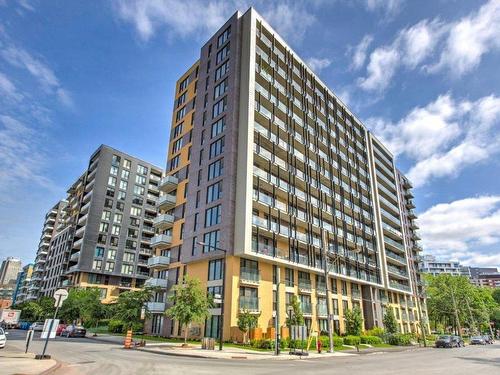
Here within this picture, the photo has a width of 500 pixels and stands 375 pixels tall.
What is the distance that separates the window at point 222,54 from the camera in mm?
48369

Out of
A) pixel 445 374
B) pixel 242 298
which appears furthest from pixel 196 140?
pixel 445 374

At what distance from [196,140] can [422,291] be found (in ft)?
225

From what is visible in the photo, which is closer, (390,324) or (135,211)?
(390,324)

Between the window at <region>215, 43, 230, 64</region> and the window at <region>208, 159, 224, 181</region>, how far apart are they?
16178mm

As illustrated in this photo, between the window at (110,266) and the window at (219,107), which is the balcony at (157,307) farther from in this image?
the window at (110,266)

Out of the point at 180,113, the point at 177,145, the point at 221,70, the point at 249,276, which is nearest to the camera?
the point at 249,276

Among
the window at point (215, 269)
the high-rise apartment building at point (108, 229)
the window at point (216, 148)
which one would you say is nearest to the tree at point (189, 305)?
the window at point (215, 269)

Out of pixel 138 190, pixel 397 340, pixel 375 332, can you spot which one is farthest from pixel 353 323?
pixel 138 190

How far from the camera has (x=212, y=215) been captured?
133 feet

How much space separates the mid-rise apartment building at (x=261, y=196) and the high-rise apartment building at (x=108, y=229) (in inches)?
1437

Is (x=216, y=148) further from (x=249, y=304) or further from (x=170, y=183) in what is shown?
(x=249, y=304)

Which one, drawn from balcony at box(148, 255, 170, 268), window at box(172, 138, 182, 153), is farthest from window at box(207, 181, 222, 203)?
window at box(172, 138, 182, 153)

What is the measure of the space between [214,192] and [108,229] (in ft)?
171

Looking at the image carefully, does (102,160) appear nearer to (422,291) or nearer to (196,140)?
(196,140)
